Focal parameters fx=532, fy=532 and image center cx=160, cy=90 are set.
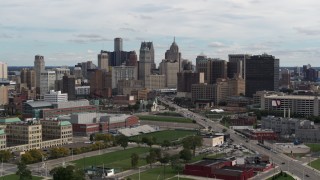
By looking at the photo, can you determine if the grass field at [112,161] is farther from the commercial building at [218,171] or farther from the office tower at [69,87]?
the office tower at [69,87]

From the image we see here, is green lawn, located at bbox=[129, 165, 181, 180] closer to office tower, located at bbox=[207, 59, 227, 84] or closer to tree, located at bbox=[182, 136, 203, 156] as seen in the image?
tree, located at bbox=[182, 136, 203, 156]

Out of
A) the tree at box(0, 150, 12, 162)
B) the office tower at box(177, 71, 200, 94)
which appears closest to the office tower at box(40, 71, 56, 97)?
the office tower at box(177, 71, 200, 94)

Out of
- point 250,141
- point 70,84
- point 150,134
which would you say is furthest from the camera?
point 70,84

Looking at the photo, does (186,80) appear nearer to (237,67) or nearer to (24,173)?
(237,67)

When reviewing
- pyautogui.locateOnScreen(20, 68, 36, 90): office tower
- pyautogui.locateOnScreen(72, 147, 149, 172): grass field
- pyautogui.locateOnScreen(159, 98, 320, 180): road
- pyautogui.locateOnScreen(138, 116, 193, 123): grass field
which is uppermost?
pyautogui.locateOnScreen(20, 68, 36, 90): office tower

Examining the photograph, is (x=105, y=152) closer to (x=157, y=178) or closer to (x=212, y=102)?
(x=157, y=178)

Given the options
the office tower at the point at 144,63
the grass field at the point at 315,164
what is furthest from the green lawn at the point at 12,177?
the office tower at the point at 144,63

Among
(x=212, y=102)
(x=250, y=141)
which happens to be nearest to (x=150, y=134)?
(x=250, y=141)
